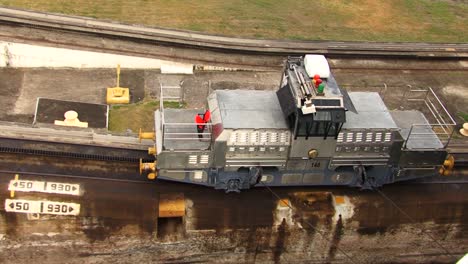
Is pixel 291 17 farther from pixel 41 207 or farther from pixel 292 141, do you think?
pixel 41 207

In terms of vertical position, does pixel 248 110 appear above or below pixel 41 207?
above

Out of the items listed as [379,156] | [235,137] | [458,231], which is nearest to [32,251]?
[235,137]

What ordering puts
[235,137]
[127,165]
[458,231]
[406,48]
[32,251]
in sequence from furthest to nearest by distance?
[406,48] → [458,231] → [127,165] → [32,251] → [235,137]

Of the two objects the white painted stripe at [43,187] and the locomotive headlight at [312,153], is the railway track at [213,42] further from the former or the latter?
the locomotive headlight at [312,153]

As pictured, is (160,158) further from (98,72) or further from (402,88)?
(402,88)

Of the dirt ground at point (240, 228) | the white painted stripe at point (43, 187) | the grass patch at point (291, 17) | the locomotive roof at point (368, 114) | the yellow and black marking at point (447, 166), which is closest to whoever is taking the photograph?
the white painted stripe at point (43, 187)

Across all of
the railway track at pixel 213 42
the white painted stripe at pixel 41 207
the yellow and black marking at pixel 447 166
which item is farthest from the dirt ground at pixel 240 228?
the railway track at pixel 213 42

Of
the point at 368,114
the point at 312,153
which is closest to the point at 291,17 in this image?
the point at 368,114
